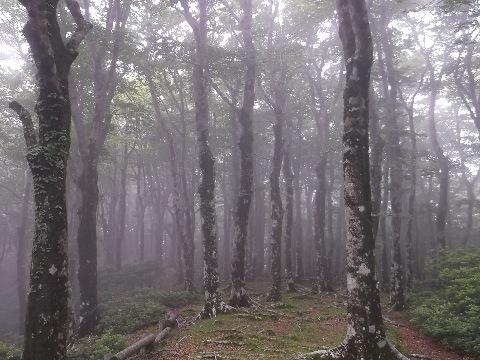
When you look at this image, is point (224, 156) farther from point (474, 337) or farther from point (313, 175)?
point (474, 337)

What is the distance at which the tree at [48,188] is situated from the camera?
751 cm

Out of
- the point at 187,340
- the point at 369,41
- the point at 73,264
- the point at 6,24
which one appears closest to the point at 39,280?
the point at 187,340

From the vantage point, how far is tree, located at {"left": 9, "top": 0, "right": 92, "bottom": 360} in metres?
7.51

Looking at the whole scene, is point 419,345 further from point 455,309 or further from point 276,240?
point 276,240

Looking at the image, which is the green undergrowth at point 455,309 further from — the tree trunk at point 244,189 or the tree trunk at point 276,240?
the tree trunk at point 244,189

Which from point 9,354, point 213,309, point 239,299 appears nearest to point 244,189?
point 239,299

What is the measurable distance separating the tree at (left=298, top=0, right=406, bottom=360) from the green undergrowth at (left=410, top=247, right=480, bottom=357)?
16.6 feet

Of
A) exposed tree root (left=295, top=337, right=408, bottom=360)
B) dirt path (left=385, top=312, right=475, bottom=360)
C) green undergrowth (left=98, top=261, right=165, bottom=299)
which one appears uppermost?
exposed tree root (left=295, top=337, right=408, bottom=360)

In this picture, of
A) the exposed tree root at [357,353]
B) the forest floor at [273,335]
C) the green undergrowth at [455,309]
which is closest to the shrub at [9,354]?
the forest floor at [273,335]

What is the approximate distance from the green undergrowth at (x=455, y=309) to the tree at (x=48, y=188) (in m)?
11.5

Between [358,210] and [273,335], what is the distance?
661 centimetres

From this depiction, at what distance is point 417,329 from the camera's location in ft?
51.7

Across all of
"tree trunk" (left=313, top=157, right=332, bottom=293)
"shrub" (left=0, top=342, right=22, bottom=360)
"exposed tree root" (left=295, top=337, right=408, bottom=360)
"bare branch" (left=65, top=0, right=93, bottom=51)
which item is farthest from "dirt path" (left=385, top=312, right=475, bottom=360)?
"bare branch" (left=65, top=0, right=93, bottom=51)

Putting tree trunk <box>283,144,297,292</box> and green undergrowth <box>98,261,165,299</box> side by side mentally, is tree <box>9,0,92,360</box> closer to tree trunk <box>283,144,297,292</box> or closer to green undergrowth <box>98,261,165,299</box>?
tree trunk <box>283,144,297,292</box>
